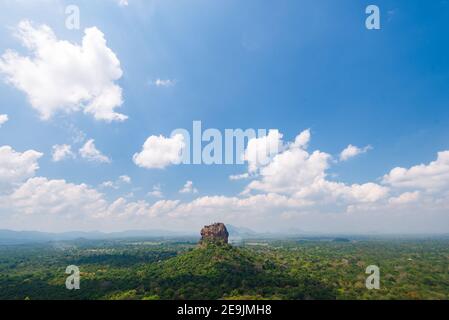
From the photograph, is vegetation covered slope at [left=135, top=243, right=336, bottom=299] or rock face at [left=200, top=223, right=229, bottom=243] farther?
rock face at [left=200, top=223, right=229, bottom=243]

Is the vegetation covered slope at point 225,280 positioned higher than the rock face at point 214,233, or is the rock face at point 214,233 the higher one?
the rock face at point 214,233

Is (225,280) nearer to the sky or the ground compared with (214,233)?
nearer to the ground

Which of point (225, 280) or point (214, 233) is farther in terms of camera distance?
point (214, 233)

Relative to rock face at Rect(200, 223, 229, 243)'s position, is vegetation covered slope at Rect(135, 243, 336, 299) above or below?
below

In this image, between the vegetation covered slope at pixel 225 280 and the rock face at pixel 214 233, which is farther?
the rock face at pixel 214 233
